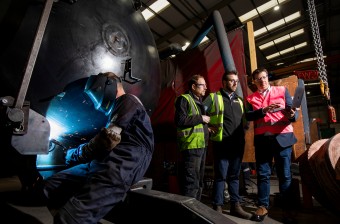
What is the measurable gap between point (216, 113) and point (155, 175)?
Result: 2675 millimetres

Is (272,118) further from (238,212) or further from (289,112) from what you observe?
(238,212)

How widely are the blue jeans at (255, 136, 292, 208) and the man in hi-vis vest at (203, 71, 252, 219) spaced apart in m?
0.24

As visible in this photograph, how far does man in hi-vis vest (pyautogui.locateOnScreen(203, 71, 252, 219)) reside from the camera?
2.71m

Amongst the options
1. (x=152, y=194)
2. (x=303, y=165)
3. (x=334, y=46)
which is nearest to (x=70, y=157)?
(x=152, y=194)

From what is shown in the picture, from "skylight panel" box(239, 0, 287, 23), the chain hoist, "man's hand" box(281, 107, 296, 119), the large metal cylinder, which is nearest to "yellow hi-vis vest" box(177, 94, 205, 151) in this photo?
the large metal cylinder

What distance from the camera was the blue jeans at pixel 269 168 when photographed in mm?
2625

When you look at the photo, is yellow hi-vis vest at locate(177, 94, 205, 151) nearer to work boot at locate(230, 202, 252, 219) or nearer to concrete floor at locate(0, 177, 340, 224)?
work boot at locate(230, 202, 252, 219)

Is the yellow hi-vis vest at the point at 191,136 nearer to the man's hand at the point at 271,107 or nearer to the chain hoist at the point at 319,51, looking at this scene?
the man's hand at the point at 271,107

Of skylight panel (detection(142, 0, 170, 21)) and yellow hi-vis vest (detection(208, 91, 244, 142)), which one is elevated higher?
skylight panel (detection(142, 0, 170, 21))

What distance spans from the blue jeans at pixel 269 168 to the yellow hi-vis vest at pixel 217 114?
21.5 inches

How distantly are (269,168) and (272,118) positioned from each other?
0.62 m

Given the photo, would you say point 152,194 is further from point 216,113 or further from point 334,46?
point 334,46

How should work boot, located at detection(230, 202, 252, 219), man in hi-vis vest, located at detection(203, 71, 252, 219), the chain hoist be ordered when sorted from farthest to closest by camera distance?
the chain hoist → man in hi-vis vest, located at detection(203, 71, 252, 219) → work boot, located at detection(230, 202, 252, 219)

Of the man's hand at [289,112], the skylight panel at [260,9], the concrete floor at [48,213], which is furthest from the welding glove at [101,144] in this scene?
the skylight panel at [260,9]
